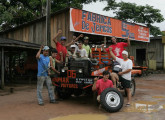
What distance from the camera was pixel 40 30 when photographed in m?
15.4

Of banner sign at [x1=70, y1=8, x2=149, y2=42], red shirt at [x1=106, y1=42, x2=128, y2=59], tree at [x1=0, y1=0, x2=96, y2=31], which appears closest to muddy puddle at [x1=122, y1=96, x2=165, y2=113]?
red shirt at [x1=106, y1=42, x2=128, y2=59]

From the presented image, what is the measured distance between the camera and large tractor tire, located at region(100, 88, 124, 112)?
619 centimetres

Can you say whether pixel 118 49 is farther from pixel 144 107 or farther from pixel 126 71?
pixel 144 107

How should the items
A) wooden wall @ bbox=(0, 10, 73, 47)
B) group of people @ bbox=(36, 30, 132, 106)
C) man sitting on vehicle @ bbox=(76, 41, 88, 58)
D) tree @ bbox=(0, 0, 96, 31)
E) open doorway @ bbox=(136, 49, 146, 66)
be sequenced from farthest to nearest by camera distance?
open doorway @ bbox=(136, 49, 146, 66) → tree @ bbox=(0, 0, 96, 31) → wooden wall @ bbox=(0, 10, 73, 47) → man sitting on vehicle @ bbox=(76, 41, 88, 58) → group of people @ bbox=(36, 30, 132, 106)

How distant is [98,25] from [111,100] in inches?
355

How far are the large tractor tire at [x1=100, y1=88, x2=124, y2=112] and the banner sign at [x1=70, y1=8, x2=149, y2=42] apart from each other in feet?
23.2

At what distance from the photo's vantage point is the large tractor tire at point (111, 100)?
619 centimetres

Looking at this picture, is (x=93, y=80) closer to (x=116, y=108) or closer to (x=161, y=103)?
(x=116, y=108)

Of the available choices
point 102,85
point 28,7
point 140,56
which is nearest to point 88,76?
point 102,85

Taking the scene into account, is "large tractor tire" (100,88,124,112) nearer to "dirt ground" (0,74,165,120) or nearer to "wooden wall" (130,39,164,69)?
"dirt ground" (0,74,165,120)

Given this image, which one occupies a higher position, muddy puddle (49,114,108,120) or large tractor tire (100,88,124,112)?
large tractor tire (100,88,124,112)

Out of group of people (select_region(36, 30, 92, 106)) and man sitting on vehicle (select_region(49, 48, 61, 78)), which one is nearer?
group of people (select_region(36, 30, 92, 106))

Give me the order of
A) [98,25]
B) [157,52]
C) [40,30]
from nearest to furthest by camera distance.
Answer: [98,25]
[40,30]
[157,52]

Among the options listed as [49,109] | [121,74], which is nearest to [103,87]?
[121,74]
